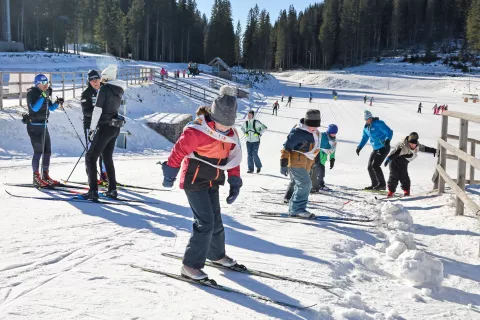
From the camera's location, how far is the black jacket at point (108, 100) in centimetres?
642

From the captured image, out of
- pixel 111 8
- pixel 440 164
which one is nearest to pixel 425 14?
pixel 111 8

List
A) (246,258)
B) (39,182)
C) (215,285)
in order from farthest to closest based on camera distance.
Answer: (39,182)
(246,258)
(215,285)

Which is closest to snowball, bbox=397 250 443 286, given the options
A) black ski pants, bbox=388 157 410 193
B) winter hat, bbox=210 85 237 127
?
winter hat, bbox=210 85 237 127

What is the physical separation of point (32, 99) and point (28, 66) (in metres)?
40.7

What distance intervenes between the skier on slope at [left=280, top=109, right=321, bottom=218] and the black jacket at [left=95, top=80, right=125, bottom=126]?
8.28 feet

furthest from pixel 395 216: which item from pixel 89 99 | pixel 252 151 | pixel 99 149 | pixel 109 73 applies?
pixel 252 151

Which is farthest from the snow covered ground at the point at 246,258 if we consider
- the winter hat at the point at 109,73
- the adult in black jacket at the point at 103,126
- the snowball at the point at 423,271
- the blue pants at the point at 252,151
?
the blue pants at the point at 252,151

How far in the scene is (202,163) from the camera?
385 cm

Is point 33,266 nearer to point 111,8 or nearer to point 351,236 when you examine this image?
point 351,236

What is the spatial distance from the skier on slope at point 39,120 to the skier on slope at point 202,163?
4.25 meters

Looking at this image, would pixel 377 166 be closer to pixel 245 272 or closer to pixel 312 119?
pixel 312 119

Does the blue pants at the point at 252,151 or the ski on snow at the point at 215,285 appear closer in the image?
the ski on snow at the point at 215,285

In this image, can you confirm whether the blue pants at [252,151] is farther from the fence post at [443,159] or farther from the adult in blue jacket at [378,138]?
the fence post at [443,159]

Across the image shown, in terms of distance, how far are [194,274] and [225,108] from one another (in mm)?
1411
